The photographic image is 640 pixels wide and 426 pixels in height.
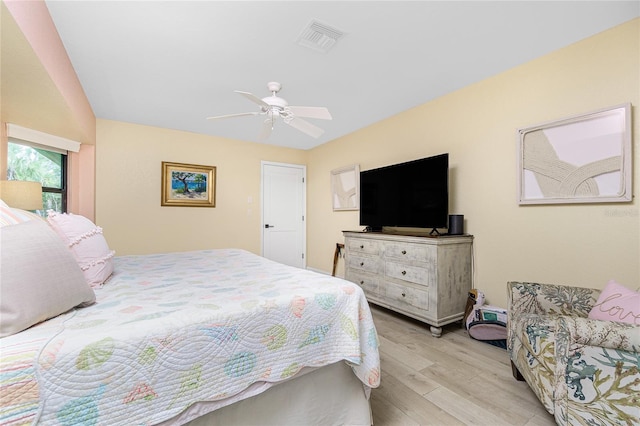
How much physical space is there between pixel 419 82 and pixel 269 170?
3.02 metres

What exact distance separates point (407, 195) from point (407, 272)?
2.83 feet

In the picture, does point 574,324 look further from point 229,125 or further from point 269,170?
point 269,170

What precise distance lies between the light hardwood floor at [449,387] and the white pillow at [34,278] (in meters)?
1.57

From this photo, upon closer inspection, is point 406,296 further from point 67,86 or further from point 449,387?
point 67,86

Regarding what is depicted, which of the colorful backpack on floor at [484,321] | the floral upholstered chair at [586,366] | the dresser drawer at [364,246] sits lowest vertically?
the colorful backpack on floor at [484,321]

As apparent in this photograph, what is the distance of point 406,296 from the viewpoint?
2.79m

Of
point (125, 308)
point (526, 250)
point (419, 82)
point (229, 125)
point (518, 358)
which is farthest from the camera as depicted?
point (229, 125)

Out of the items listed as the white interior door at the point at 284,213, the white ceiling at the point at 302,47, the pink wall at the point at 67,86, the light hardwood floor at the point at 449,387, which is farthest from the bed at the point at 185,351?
the white interior door at the point at 284,213

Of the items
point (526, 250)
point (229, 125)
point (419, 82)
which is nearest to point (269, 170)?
point (229, 125)

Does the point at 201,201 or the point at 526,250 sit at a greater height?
the point at 201,201

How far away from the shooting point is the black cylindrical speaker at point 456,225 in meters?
2.74

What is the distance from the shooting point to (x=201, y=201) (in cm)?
439

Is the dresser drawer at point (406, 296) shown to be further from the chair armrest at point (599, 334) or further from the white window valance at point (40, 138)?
the white window valance at point (40, 138)

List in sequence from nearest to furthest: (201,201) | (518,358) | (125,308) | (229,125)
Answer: (125,308), (518,358), (229,125), (201,201)
